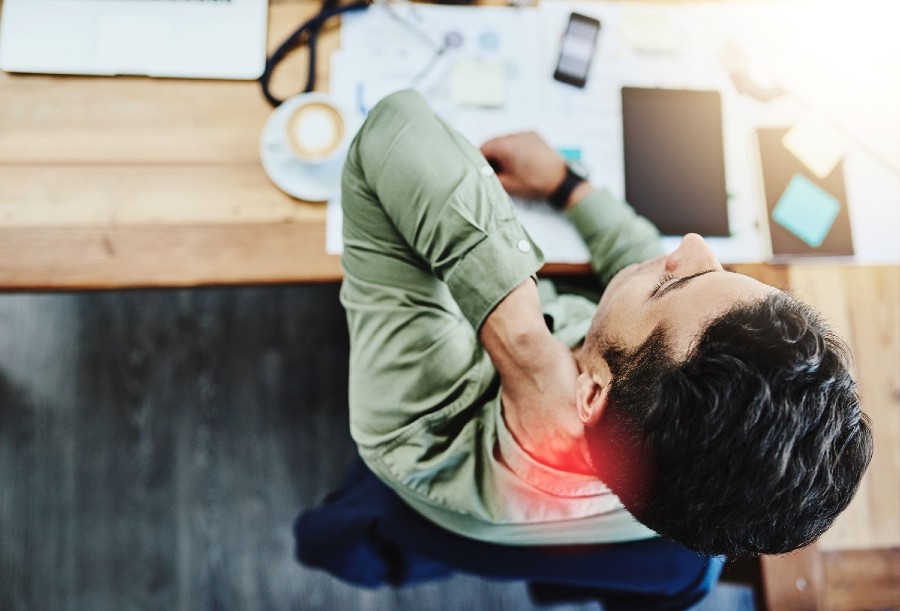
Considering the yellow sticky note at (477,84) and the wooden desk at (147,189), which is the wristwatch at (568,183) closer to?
the yellow sticky note at (477,84)

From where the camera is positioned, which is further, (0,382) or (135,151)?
(0,382)

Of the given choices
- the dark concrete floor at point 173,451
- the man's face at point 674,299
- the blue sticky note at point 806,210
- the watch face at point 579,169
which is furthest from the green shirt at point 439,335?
the dark concrete floor at point 173,451

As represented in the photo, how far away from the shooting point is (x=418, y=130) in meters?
0.77

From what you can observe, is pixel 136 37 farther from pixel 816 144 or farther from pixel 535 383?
pixel 816 144

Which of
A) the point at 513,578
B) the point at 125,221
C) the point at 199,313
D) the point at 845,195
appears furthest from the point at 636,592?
the point at 199,313

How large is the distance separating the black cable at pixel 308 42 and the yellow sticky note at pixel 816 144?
28.4 inches

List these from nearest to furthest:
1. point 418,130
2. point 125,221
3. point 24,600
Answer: point 418,130, point 125,221, point 24,600

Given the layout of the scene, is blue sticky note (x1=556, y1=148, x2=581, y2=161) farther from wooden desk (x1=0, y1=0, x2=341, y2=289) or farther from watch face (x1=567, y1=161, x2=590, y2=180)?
wooden desk (x1=0, y1=0, x2=341, y2=289)

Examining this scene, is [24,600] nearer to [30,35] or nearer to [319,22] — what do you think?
[30,35]

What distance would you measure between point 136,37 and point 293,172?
302mm

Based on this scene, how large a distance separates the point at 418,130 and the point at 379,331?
0.25m

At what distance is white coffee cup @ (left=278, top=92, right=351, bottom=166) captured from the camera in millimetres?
872

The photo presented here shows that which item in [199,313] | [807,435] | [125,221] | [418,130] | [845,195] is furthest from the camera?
[199,313]

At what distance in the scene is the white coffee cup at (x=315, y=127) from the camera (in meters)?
0.87
